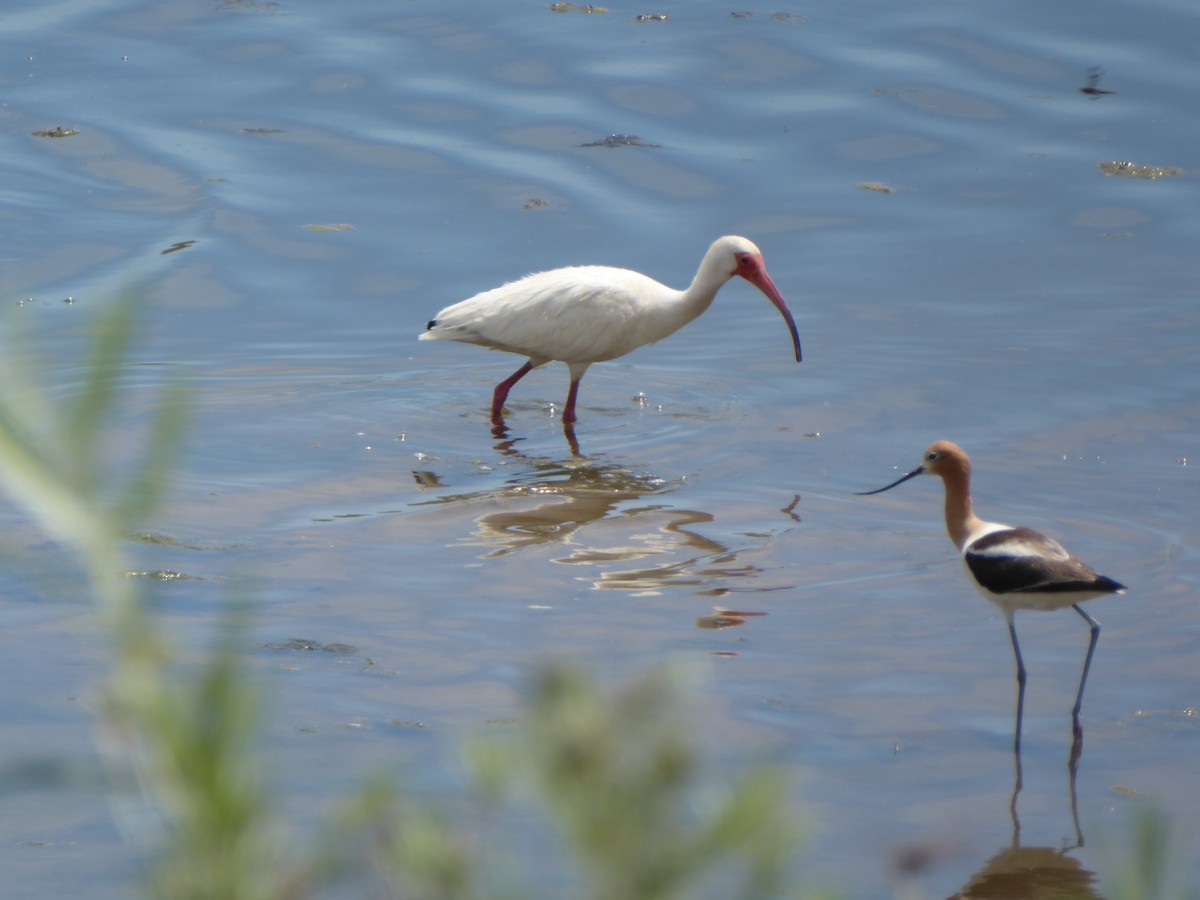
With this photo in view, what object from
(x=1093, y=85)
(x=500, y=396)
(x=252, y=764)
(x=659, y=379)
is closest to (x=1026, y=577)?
(x=252, y=764)

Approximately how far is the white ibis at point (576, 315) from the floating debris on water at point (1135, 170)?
479 centimetres

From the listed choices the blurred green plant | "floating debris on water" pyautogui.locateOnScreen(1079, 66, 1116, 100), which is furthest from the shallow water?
"floating debris on water" pyautogui.locateOnScreen(1079, 66, 1116, 100)

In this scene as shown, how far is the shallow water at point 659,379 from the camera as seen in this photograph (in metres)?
4.60

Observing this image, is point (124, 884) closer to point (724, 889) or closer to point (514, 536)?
point (724, 889)

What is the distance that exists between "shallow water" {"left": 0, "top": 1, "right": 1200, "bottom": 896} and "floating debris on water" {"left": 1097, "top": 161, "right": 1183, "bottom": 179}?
13 centimetres

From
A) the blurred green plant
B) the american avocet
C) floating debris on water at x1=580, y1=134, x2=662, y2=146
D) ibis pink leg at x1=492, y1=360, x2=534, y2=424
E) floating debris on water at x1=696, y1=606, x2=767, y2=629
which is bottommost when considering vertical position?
ibis pink leg at x1=492, y1=360, x2=534, y2=424

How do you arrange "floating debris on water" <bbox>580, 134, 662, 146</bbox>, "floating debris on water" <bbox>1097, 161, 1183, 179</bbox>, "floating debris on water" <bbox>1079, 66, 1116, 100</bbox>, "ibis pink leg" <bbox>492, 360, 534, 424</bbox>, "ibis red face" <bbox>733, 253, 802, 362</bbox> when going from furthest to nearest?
1. "floating debris on water" <bbox>1079, 66, 1116, 100</bbox>
2. "floating debris on water" <bbox>580, 134, 662, 146</bbox>
3. "floating debris on water" <bbox>1097, 161, 1183, 179</bbox>
4. "ibis red face" <bbox>733, 253, 802, 362</bbox>
5. "ibis pink leg" <bbox>492, 360, 534, 424</bbox>

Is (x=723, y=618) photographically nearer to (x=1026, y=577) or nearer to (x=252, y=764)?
(x=1026, y=577)

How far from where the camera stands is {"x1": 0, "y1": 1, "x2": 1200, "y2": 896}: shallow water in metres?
4.60

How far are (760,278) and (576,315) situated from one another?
1.10 metres

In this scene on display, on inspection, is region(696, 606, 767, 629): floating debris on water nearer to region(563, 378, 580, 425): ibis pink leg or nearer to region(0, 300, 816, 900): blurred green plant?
region(563, 378, 580, 425): ibis pink leg

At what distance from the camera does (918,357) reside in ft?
30.5

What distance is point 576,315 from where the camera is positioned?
8469 mm

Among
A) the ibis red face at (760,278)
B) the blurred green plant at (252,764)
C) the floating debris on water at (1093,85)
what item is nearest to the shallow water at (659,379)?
the blurred green plant at (252,764)
